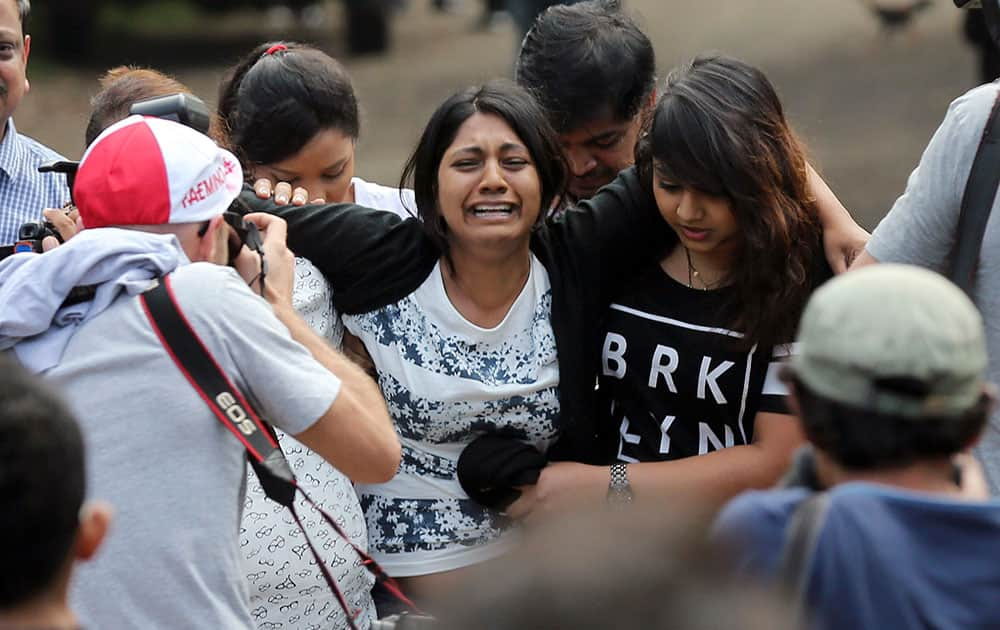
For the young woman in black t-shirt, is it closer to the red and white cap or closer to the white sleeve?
the white sleeve

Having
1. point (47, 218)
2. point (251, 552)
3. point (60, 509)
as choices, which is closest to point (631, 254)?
point (251, 552)

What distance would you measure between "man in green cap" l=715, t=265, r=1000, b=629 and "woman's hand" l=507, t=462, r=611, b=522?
1.22 metres

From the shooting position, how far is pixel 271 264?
2615 millimetres

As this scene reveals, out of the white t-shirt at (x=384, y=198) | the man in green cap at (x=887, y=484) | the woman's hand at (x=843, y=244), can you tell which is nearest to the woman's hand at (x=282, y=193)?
the white t-shirt at (x=384, y=198)

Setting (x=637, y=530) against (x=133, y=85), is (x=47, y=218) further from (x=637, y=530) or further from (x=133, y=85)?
(x=637, y=530)

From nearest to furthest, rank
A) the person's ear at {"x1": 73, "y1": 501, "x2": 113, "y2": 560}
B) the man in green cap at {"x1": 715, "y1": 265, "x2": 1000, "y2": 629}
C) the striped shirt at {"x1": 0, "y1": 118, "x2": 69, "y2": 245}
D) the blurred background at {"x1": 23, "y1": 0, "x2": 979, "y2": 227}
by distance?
the man in green cap at {"x1": 715, "y1": 265, "x2": 1000, "y2": 629}
the person's ear at {"x1": 73, "y1": 501, "x2": 113, "y2": 560}
the striped shirt at {"x1": 0, "y1": 118, "x2": 69, "y2": 245}
the blurred background at {"x1": 23, "y1": 0, "x2": 979, "y2": 227}

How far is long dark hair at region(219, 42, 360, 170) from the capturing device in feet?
11.2

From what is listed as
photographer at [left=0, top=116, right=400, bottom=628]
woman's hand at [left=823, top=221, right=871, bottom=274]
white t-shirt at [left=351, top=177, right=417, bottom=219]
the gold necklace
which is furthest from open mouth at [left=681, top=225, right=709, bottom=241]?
photographer at [left=0, top=116, right=400, bottom=628]

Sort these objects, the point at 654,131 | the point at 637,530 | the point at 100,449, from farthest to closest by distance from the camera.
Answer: the point at 654,131 < the point at 100,449 < the point at 637,530

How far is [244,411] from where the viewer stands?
7.18 ft

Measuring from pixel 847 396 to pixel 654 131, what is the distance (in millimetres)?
1422

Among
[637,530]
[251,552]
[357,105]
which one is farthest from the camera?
[357,105]

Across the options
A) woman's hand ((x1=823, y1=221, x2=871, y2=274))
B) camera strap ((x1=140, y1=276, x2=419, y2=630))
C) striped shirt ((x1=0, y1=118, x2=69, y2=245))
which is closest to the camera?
camera strap ((x1=140, y1=276, x2=419, y2=630))

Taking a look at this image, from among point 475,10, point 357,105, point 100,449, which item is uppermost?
point 357,105
